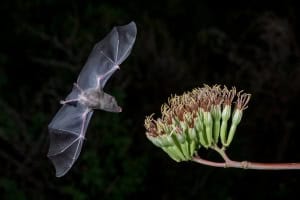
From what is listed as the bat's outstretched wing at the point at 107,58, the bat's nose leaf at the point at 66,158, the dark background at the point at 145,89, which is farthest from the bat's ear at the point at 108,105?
the dark background at the point at 145,89

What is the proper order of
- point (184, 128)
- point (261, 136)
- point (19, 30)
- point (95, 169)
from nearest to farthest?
point (184, 128) < point (95, 169) < point (261, 136) < point (19, 30)

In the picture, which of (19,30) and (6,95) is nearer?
(6,95)

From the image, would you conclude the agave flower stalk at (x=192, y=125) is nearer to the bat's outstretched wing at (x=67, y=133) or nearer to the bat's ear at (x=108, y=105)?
the bat's ear at (x=108, y=105)

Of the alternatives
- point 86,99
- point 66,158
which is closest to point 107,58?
point 86,99

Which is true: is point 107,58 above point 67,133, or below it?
above

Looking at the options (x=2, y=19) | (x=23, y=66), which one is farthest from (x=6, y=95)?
(x=2, y=19)

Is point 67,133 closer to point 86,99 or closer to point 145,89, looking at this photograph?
point 86,99

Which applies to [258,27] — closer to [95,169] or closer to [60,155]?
[95,169]
